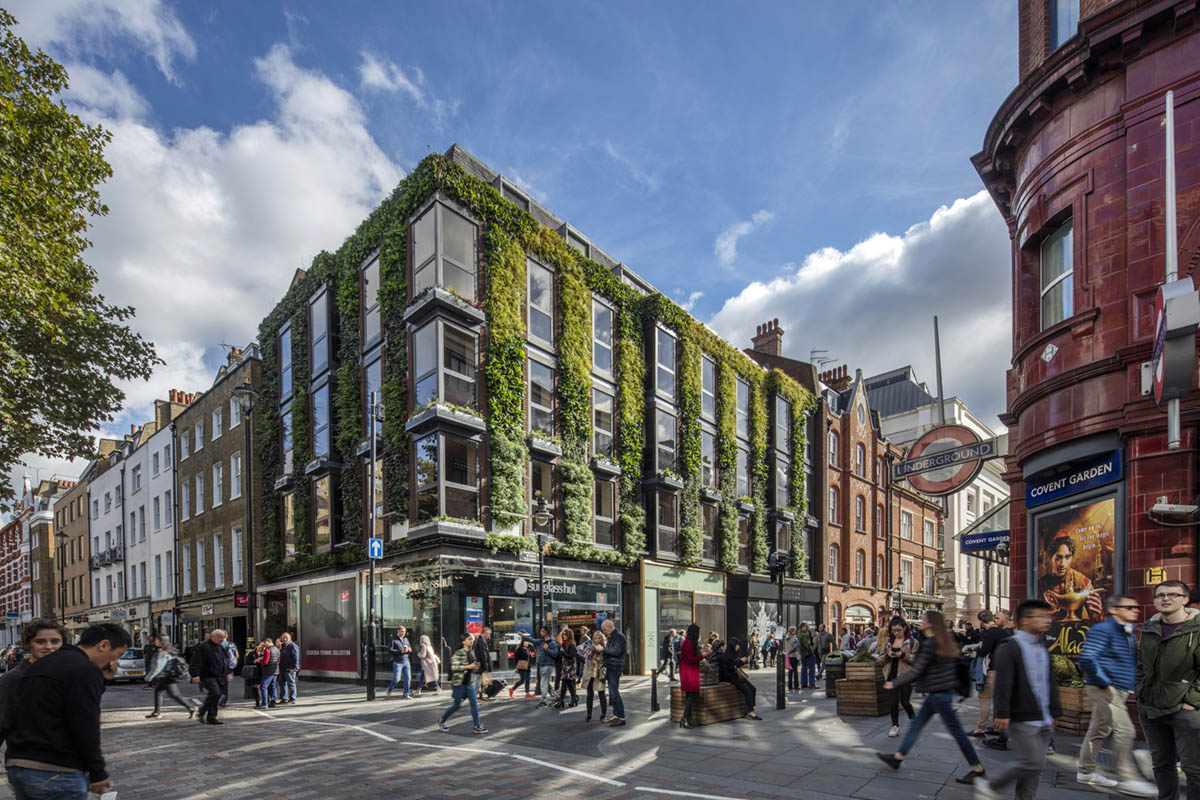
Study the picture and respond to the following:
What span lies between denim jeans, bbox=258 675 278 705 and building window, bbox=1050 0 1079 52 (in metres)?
19.0

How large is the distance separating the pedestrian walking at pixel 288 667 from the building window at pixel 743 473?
1967 cm

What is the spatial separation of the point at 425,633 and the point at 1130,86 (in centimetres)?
1823

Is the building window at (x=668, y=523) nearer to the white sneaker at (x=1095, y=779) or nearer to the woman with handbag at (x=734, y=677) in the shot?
the woman with handbag at (x=734, y=677)

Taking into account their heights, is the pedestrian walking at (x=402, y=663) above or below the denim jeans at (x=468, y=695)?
below

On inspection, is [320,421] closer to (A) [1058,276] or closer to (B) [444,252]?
(B) [444,252]

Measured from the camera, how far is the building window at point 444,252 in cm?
1942

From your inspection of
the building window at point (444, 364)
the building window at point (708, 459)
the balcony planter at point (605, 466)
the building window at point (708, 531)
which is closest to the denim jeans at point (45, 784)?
the building window at point (444, 364)

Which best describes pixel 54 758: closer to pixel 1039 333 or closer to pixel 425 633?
pixel 1039 333

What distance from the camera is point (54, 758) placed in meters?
3.82

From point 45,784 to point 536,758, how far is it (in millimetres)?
6153

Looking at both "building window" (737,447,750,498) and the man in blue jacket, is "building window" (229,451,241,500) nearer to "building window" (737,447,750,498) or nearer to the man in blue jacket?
"building window" (737,447,750,498)

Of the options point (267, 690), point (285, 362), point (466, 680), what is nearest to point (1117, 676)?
point (466, 680)

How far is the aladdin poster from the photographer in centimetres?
1060

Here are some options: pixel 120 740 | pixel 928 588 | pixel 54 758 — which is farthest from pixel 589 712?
pixel 928 588
